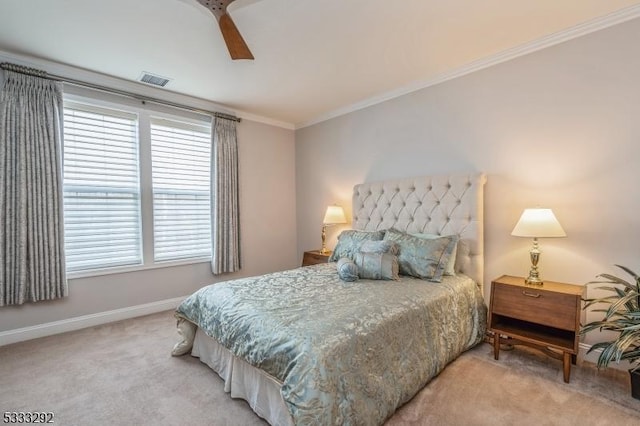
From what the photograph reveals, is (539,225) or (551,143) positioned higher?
(551,143)

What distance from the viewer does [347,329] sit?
159 cm

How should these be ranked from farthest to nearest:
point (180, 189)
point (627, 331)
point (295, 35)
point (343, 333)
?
point (180, 189)
point (295, 35)
point (627, 331)
point (343, 333)

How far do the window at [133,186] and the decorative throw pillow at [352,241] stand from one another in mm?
1910

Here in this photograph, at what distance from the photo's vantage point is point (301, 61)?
2826mm

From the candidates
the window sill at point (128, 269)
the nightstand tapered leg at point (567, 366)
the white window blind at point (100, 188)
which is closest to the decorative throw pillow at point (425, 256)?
the nightstand tapered leg at point (567, 366)

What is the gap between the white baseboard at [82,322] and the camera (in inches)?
109

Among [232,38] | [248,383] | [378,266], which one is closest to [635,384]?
[378,266]

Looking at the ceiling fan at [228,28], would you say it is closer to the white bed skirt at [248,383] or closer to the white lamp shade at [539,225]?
the white bed skirt at [248,383]

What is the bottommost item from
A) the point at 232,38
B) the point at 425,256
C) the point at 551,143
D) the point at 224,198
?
the point at 425,256

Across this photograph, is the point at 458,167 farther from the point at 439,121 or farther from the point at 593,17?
the point at 593,17

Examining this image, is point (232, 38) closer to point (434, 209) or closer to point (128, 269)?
point (434, 209)

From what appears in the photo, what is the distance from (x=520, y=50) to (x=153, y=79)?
11.8ft

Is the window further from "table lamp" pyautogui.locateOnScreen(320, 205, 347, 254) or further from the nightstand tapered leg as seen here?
the nightstand tapered leg

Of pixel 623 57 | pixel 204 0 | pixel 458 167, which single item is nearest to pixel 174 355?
pixel 204 0
